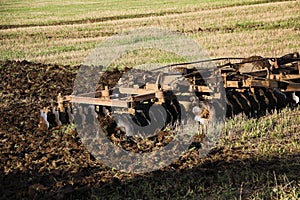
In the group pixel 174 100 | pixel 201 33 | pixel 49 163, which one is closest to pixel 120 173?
pixel 49 163

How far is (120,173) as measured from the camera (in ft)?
22.0

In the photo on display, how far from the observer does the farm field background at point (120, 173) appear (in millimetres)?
6039

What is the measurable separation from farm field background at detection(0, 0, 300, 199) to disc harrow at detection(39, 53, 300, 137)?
0.24m

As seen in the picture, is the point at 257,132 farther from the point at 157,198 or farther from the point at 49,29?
the point at 49,29

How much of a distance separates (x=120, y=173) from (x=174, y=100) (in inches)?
88.7

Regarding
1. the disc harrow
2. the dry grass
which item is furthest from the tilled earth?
the dry grass

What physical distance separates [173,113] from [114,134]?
39.2 inches

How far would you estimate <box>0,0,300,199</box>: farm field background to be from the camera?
604 cm

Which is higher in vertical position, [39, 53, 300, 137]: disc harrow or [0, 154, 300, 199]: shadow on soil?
[39, 53, 300, 137]: disc harrow

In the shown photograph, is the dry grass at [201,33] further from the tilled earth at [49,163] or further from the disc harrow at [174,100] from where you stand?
the tilled earth at [49,163]

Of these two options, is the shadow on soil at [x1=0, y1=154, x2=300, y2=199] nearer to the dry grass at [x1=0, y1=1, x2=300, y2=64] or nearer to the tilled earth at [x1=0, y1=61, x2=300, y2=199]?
the tilled earth at [x1=0, y1=61, x2=300, y2=199]

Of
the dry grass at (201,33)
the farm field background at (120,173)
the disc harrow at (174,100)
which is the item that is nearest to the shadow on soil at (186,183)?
the farm field background at (120,173)

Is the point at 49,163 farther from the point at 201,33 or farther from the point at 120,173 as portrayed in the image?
the point at 201,33

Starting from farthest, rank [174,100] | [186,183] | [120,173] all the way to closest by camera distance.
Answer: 1. [174,100]
2. [120,173]
3. [186,183]
